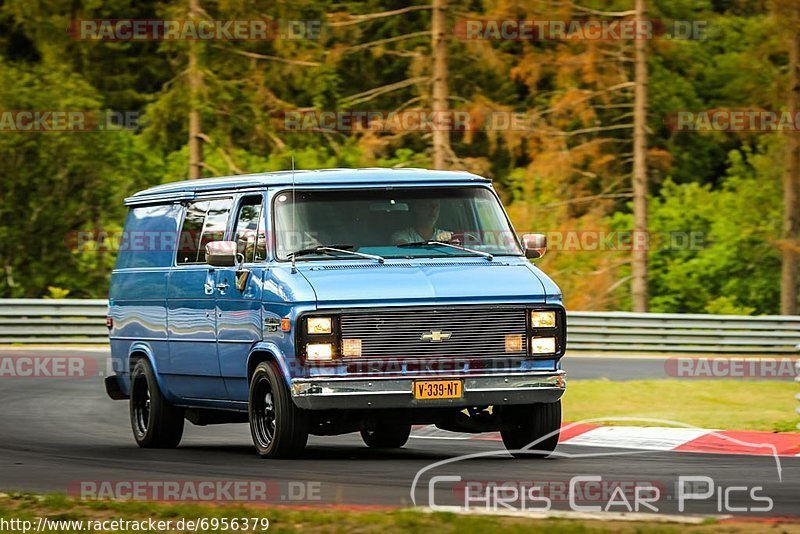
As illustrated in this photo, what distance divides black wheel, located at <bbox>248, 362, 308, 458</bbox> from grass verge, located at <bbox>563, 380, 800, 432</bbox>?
4585 millimetres

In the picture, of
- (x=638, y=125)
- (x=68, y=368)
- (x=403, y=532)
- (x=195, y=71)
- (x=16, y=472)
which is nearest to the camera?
(x=403, y=532)

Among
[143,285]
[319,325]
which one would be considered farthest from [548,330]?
[143,285]

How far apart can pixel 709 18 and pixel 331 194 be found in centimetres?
3775

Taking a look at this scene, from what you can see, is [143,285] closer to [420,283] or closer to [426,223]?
[426,223]


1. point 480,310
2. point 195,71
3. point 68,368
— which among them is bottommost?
point 68,368

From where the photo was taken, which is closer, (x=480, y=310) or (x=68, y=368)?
(x=480, y=310)

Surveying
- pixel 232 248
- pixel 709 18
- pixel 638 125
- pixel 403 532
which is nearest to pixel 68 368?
pixel 232 248

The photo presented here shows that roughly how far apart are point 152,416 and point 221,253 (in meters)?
2.38

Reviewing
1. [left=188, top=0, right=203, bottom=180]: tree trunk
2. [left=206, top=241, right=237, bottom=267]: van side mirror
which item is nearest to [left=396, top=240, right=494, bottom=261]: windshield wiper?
[left=206, top=241, right=237, bottom=267]: van side mirror

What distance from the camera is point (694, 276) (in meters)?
37.2

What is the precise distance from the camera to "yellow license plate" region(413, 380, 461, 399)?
11211 millimetres

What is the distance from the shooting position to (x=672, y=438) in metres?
13.9

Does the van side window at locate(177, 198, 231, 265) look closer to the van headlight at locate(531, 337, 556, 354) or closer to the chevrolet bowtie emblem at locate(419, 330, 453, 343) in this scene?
the chevrolet bowtie emblem at locate(419, 330, 453, 343)

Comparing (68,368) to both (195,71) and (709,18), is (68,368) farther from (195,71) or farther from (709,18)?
(709,18)
